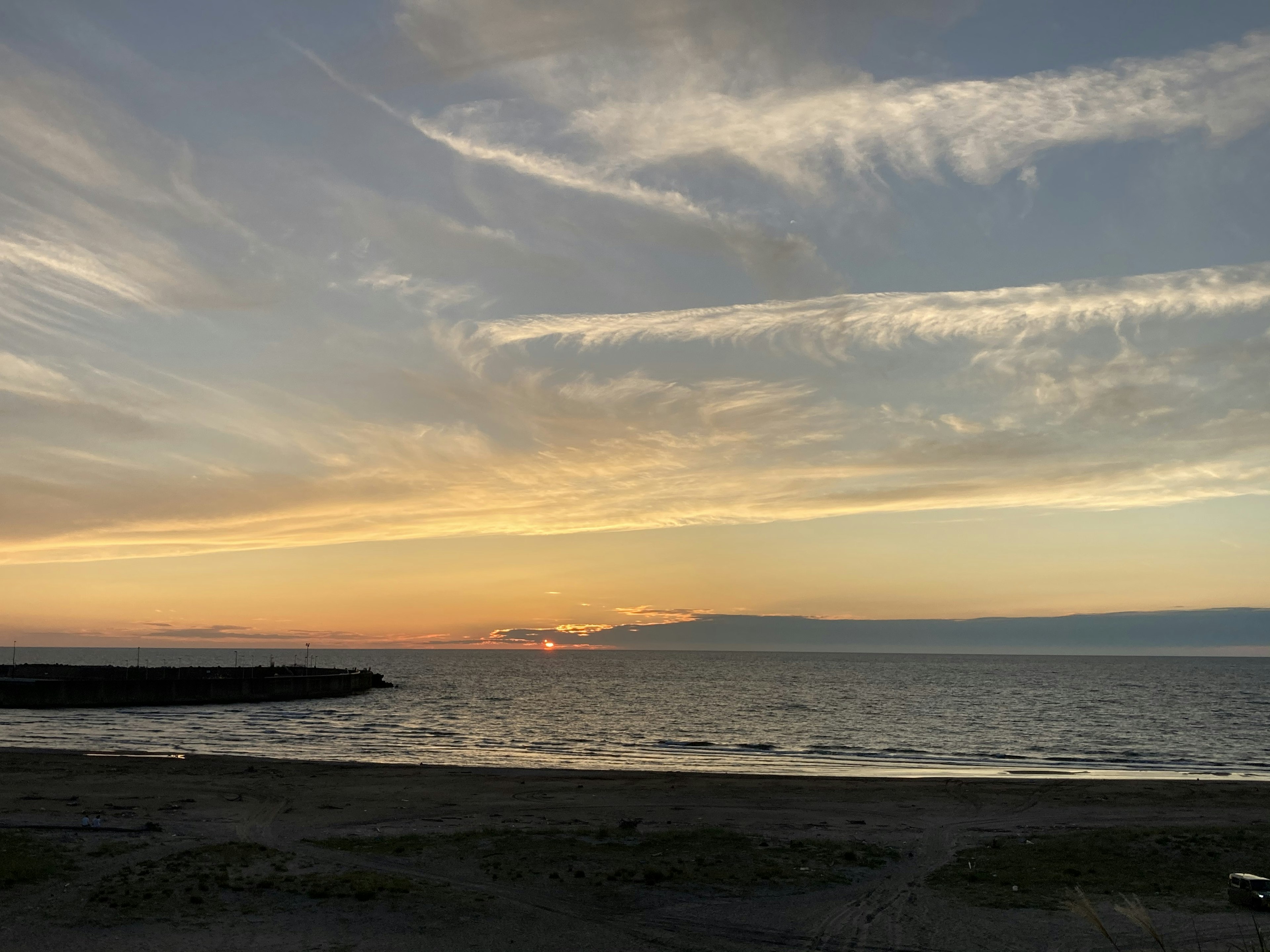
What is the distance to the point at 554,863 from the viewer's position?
25.9 metres

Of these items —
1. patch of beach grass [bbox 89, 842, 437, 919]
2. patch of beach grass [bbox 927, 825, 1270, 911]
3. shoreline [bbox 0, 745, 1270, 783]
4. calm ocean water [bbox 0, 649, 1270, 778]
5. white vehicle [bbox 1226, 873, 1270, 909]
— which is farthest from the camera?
calm ocean water [bbox 0, 649, 1270, 778]

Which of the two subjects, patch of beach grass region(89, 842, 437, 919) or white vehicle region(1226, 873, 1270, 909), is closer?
patch of beach grass region(89, 842, 437, 919)

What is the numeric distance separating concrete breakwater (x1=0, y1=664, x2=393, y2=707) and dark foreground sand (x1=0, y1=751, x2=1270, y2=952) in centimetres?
6014

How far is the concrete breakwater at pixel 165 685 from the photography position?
93000 millimetres

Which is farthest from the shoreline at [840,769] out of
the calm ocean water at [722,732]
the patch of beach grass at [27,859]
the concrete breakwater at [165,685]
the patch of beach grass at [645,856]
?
the concrete breakwater at [165,685]

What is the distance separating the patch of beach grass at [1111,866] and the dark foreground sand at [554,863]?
0.64ft

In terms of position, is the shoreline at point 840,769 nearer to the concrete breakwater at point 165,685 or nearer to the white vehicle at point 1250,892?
the white vehicle at point 1250,892

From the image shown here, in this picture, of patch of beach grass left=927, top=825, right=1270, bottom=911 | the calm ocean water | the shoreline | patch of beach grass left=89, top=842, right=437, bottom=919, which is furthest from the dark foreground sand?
the calm ocean water

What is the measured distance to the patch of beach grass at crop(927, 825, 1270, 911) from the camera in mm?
23250

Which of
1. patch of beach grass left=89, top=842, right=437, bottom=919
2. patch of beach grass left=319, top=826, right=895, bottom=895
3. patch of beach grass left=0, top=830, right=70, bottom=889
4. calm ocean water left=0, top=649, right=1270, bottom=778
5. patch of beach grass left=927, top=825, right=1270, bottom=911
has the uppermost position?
patch of beach grass left=0, top=830, right=70, bottom=889

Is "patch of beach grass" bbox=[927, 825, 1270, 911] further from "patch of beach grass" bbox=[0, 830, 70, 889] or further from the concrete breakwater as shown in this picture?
the concrete breakwater

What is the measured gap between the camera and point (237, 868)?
24328 millimetres

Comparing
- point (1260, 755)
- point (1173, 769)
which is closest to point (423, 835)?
point (1173, 769)

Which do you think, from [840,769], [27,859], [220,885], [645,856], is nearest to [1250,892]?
[645,856]
